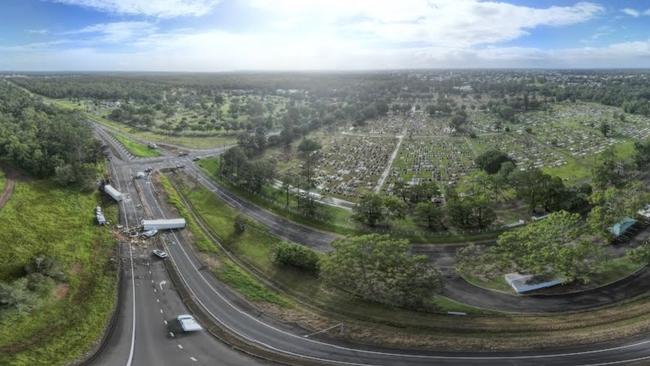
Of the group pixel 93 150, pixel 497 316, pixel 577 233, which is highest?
pixel 93 150

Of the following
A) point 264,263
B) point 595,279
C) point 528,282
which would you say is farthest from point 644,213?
point 264,263

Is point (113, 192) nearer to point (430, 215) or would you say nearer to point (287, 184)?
point (287, 184)

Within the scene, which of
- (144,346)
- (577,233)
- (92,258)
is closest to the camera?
(144,346)

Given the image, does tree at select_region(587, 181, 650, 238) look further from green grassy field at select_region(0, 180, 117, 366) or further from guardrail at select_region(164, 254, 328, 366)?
green grassy field at select_region(0, 180, 117, 366)

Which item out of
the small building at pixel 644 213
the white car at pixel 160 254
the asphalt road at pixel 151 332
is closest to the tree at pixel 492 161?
the small building at pixel 644 213

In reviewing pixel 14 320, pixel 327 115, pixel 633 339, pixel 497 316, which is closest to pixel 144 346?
pixel 14 320

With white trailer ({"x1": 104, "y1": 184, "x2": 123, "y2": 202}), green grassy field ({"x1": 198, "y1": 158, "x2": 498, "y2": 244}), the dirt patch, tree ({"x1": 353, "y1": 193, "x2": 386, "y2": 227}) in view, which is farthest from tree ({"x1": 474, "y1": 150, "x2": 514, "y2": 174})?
the dirt patch

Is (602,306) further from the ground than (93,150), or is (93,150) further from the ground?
(93,150)

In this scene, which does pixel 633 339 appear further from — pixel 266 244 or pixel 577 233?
pixel 266 244
